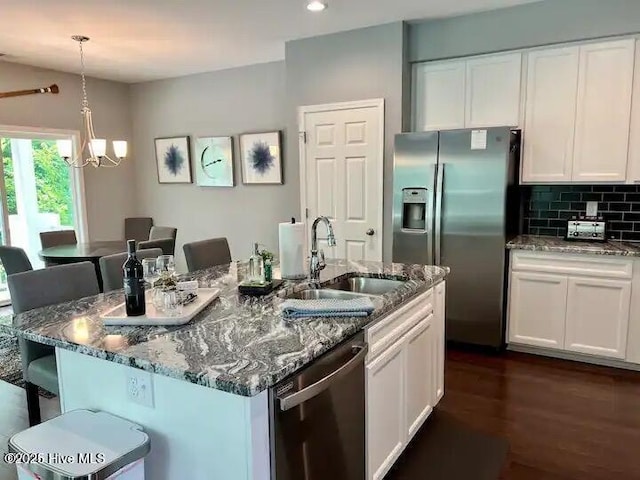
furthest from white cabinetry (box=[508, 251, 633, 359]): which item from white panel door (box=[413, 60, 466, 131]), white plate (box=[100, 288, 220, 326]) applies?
white plate (box=[100, 288, 220, 326])

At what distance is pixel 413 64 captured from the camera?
4199 millimetres

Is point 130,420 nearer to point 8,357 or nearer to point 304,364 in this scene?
point 304,364

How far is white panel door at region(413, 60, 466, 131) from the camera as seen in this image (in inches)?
158

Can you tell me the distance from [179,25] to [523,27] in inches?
110

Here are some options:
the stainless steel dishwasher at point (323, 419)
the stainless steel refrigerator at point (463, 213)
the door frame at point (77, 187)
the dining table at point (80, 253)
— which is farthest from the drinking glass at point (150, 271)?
the door frame at point (77, 187)

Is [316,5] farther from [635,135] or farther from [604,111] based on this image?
[635,135]

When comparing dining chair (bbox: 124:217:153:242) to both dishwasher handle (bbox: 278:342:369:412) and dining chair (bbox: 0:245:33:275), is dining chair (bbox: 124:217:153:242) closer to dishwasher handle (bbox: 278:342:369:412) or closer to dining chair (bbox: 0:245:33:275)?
dining chair (bbox: 0:245:33:275)

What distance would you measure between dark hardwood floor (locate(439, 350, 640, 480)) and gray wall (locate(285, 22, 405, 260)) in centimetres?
141

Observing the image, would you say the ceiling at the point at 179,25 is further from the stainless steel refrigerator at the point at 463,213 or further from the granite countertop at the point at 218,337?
the granite countertop at the point at 218,337

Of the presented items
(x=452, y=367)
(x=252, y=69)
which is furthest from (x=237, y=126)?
(x=452, y=367)

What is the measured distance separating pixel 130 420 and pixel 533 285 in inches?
121

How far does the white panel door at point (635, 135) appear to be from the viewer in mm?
3361

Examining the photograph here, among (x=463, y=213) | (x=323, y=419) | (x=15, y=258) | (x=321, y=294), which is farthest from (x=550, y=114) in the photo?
(x=15, y=258)

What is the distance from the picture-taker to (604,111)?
3.48m
